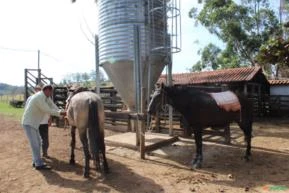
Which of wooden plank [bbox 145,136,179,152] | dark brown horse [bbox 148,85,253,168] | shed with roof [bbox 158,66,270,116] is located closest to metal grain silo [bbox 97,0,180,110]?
wooden plank [bbox 145,136,179,152]

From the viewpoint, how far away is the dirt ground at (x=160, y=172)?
18.7 feet

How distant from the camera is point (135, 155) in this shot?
8.23 metres

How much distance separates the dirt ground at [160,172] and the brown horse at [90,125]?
38cm

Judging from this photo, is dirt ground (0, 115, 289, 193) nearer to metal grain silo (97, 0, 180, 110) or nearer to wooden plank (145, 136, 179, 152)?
wooden plank (145, 136, 179, 152)

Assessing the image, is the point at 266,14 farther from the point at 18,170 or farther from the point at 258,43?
the point at 18,170

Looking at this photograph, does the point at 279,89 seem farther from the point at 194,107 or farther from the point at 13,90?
the point at 13,90

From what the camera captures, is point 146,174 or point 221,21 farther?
point 221,21

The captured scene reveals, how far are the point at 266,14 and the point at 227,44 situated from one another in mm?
3918

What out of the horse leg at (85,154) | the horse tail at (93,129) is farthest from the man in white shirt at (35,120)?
the horse tail at (93,129)

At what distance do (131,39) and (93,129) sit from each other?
14.1 ft

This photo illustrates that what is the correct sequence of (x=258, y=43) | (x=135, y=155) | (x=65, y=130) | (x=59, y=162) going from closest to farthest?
1. (x=59, y=162)
2. (x=135, y=155)
3. (x=65, y=130)
4. (x=258, y=43)

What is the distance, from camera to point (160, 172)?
22.0 ft

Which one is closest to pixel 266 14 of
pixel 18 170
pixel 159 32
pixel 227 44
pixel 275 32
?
pixel 275 32

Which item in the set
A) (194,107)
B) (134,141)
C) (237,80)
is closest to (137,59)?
(134,141)
